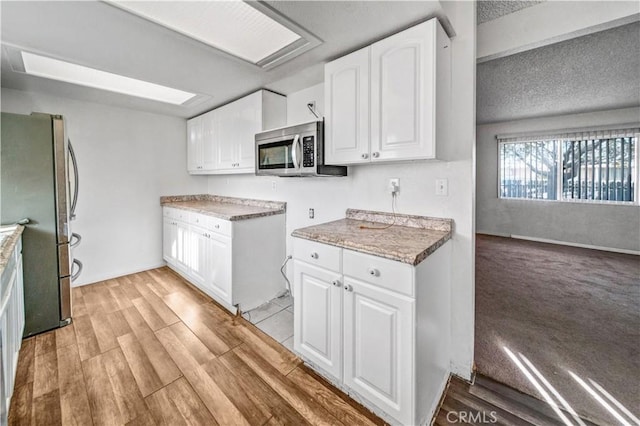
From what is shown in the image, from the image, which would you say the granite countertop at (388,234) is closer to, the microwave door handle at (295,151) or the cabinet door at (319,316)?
the cabinet door at (319,316)

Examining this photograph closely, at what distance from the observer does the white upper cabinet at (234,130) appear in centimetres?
272

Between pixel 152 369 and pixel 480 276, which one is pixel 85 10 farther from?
pixel 480 276

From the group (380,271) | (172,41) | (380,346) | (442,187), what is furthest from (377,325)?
(172,41)

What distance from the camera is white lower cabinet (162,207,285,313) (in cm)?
247

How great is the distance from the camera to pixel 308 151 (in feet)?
6.82

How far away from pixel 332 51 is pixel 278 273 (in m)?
2.14

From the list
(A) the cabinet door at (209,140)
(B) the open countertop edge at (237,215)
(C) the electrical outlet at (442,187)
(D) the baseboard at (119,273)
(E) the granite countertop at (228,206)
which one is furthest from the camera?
(A) the cabinet door at (209,140)

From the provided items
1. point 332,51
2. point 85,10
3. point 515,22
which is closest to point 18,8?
point 85,10

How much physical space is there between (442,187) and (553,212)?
542 centimetres

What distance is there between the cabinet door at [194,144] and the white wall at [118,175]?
0.43ft

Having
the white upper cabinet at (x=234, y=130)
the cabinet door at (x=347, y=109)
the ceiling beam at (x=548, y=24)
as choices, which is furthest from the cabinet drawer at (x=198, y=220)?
the ceiling beam at (x=548, y=24)

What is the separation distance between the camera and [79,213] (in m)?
3.16

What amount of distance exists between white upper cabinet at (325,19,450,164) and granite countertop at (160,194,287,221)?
3.59 ft

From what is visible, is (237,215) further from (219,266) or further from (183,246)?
(183,246)
